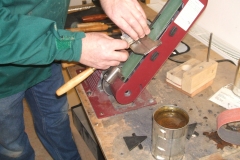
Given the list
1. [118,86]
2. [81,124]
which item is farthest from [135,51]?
[81,124]

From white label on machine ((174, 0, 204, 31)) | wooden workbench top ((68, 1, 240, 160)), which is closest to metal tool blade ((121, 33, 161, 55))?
white label on machine ((174, 0, 204, 31))

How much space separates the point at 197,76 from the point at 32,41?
1.79 ft

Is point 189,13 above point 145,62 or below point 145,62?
above

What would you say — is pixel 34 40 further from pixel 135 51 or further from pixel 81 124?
pixel 81 124

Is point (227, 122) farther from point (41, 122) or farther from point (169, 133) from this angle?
point (41, 122)

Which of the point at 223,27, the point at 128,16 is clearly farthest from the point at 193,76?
the point at 223,27

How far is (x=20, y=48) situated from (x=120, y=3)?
0.40 meters

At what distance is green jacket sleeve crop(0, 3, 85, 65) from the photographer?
692mm

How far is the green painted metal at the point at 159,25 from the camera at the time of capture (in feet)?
2.82

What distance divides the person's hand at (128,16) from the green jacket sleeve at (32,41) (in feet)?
0.58

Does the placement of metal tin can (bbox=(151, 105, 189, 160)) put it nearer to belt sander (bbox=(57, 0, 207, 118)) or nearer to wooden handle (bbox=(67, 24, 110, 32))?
belt sander (bbox=(57, 0, 207, 118))

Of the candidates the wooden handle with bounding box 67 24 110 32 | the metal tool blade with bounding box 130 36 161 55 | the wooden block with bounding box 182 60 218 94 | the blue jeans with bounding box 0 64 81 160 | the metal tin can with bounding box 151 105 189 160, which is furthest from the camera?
the wooden handle with bounding box 67 24 110 32

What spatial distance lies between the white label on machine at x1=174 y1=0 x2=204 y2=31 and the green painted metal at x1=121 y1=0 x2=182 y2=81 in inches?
0.9

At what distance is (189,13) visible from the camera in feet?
2.86
